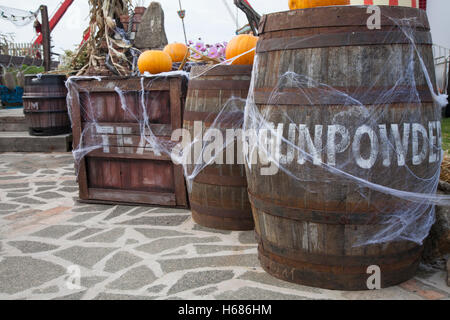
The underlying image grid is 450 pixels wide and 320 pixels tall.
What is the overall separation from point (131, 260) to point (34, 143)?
5758 mm

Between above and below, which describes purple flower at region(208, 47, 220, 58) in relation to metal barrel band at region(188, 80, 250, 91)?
above

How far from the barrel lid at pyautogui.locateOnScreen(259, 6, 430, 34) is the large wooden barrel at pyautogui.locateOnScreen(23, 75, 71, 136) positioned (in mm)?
6278

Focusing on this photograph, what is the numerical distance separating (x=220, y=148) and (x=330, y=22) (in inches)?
57.9

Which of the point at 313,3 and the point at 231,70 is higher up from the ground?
the point at 313,3

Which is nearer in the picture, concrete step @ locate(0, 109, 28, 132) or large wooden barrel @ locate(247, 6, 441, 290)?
large wooden barrel @ locate(247, 6, 441, 290)

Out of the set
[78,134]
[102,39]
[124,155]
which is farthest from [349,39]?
[102,39]

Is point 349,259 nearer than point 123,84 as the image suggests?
Yes

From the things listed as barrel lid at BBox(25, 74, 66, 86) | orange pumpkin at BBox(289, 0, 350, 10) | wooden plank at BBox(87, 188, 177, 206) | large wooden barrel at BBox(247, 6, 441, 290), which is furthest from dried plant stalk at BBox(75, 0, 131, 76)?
large wooden barrel at BBox(247, 6, 441, 290)

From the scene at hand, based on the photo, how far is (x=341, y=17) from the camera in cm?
230

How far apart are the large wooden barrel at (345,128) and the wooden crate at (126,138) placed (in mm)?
1776

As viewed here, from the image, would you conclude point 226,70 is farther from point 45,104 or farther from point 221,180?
point 45,104

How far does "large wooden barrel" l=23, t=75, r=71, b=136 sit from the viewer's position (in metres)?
7.68

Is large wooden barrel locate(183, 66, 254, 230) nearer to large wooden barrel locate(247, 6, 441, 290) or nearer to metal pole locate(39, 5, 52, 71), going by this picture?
large wooden barrel locate(247, 6, 441, 290)

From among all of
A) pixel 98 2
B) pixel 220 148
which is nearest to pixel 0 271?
pixel 220 148
